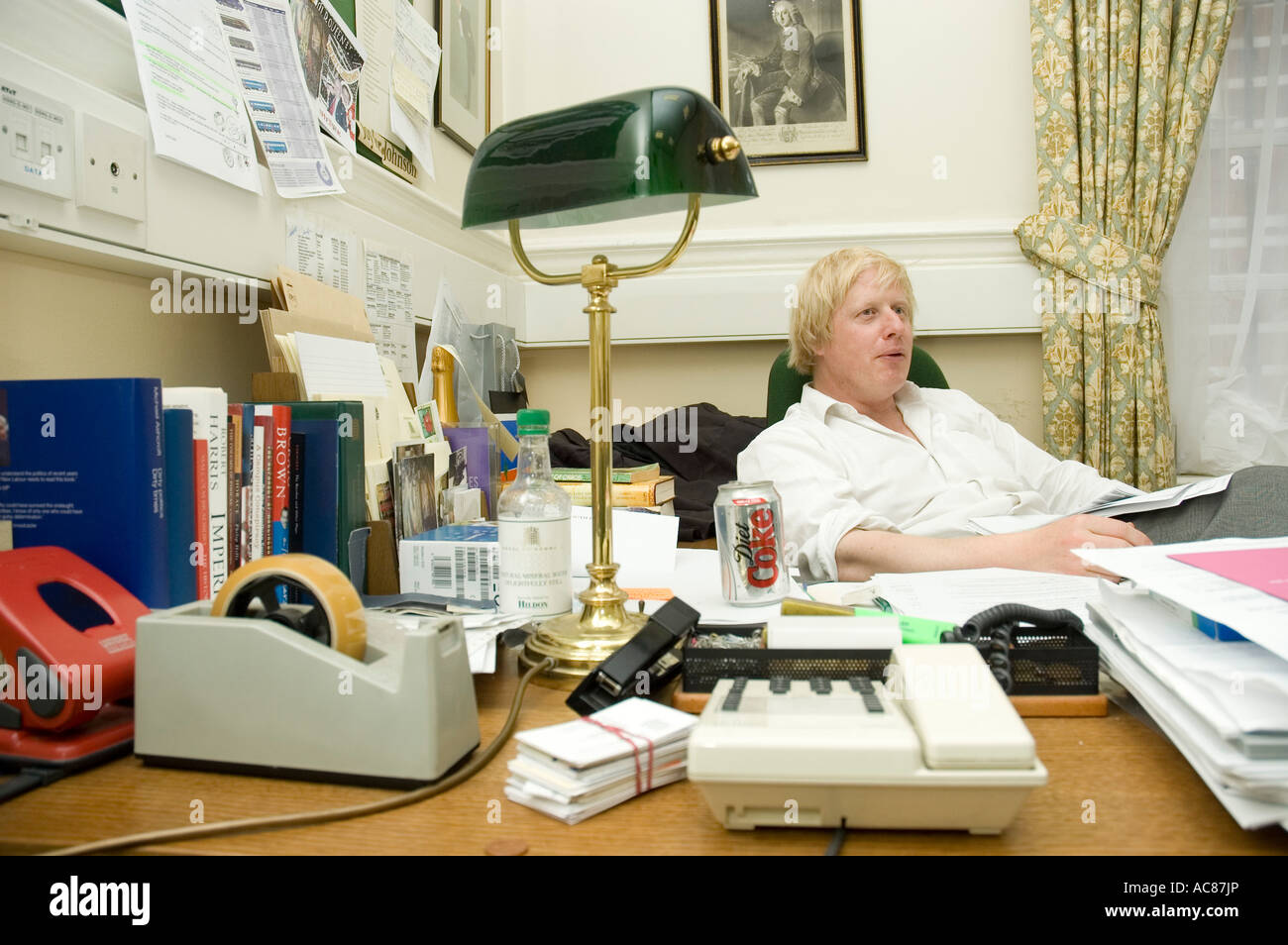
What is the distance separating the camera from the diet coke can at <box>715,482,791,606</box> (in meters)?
0.91

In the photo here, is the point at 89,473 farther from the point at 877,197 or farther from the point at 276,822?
the point at 877,197

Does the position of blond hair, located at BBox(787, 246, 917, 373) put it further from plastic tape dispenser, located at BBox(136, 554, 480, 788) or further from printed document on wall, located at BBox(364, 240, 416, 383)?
plastic tape dispenser, located at BBox(136, 554, 480, 788)

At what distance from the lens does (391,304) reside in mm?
1545

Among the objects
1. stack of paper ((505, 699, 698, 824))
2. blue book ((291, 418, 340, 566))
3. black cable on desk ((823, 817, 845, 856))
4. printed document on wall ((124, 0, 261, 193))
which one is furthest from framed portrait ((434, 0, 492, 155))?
black cable on desk ((823, 817, 845, 856))

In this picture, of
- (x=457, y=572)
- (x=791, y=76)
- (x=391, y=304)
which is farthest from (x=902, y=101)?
(x=457, y=572)

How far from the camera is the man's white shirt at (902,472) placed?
1.39 m

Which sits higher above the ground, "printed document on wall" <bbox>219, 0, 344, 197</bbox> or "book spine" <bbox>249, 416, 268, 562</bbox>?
"printed document on wall" <bbox>219, 0, 344, 197</bbox>

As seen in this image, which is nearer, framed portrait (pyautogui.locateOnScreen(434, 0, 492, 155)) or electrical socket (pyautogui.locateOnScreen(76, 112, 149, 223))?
electrical socket (pyautogui.locateOnScreen(76, 112, 149, 223))

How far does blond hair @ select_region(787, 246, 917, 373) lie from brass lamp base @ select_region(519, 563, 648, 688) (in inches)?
40.6

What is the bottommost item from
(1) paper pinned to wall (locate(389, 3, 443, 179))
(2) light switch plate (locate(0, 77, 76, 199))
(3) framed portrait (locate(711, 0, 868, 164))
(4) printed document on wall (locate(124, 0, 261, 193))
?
(2) light switch plate (locate(0, 77, 76, 199))

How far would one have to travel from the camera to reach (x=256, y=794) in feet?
1.66
